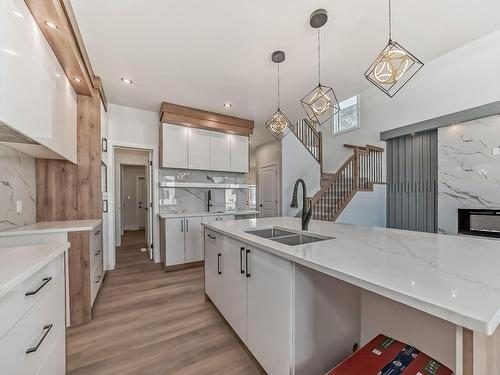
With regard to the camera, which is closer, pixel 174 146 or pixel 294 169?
pixel 174 146

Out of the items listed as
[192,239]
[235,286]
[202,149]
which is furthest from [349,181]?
[235,286]

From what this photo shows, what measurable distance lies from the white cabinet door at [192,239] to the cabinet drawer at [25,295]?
8.05 ft

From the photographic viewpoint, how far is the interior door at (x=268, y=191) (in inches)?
219

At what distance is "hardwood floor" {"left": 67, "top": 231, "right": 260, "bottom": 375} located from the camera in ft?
5.38

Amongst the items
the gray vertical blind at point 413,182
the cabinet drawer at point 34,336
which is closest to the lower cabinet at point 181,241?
the cabinet drawer at point 34,336

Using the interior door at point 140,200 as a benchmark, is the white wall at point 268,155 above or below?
above

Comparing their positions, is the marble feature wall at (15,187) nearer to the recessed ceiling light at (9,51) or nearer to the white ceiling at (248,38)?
the recessed ceiling light at (9,51)

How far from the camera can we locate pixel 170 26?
2.19 metres

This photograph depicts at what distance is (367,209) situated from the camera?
4.62 m

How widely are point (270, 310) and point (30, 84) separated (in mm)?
2104

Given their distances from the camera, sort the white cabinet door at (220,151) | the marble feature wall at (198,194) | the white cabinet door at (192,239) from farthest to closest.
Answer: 1. the white cabinet door at (220,151)
2. the marble feature wall at (198,194)
3. the white cabinet door at (192,239)

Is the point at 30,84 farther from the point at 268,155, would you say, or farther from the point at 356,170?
the point at 268,155

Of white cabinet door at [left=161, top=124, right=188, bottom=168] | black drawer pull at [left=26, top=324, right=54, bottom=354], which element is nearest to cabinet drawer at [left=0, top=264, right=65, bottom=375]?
black drawer pull at [left=26, top=324, right=54, bottom=354]

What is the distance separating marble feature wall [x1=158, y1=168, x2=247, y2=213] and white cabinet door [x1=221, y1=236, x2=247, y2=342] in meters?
2.53
